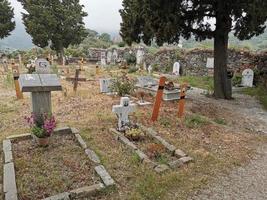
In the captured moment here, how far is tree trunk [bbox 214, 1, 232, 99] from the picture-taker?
10.8 meters

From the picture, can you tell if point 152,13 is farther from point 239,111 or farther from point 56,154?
point 56,154

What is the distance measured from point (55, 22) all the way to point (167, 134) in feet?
73.1

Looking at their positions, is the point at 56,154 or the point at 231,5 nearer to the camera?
the point at 56,154

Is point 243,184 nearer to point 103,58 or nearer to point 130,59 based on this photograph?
point 130,59

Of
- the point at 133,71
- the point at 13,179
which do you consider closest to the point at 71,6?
the point at 133,71

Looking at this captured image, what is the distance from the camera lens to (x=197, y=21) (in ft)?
36.5

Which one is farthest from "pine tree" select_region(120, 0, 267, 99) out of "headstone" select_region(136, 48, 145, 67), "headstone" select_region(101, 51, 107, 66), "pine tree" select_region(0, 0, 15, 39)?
"pine tree" select_region(0, 0, 15, 39)

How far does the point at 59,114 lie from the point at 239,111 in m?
5.66

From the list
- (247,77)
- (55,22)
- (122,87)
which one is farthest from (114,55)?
(122,87)

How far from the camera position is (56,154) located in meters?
5.68

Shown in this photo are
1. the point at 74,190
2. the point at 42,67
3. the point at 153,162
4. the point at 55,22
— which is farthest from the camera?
the point at 55,22

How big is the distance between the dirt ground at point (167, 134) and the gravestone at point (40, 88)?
2.93 ft

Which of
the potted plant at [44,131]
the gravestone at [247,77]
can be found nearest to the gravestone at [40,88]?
the potted plant at [44,131]

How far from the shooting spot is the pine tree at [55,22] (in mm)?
26719
